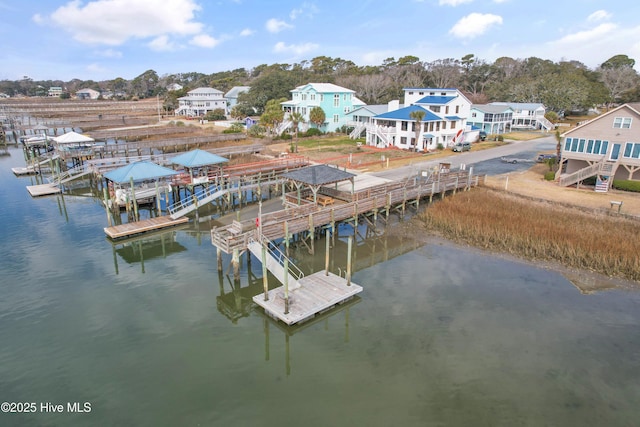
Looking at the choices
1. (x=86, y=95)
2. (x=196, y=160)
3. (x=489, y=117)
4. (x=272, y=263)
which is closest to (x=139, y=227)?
(x=196, y=160)

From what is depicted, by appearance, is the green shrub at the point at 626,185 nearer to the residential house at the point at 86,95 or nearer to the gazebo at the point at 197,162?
the gazebo at the point at 197,162

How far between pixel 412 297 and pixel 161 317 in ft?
39.9

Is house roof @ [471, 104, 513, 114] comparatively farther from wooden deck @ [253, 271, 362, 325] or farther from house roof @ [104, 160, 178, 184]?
wooden deck @ [253, 271, 362, 325]

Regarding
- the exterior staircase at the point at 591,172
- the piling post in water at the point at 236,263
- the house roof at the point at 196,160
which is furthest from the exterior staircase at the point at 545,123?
the piling post in water at the point at 236,263

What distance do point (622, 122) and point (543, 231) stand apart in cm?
1769

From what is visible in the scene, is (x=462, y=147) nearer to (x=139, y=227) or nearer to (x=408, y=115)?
(x=408, y=115)

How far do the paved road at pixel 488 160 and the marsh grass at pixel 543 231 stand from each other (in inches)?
442

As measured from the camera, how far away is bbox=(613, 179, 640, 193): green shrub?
33.1 metres

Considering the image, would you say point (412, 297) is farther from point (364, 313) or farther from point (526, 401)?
point (526, 401)

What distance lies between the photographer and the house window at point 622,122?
3388 cm

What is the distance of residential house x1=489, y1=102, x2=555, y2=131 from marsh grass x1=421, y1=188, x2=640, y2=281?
56.7m

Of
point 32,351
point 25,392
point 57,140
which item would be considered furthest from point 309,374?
point 57,140

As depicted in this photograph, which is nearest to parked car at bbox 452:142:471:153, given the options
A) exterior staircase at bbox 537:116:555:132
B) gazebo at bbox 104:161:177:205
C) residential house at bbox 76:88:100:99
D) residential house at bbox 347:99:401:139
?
residential house at bbox 347:99:401:139

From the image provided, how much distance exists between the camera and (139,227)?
28531mm
